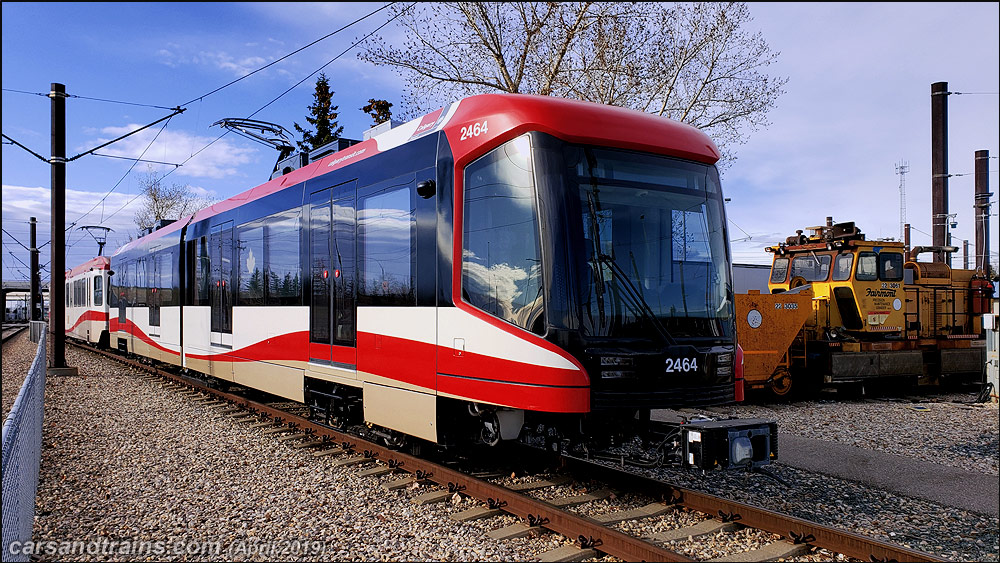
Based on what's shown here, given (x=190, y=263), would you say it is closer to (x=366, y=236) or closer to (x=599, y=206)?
(x=366, y=236)

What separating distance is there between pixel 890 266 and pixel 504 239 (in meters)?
12.4

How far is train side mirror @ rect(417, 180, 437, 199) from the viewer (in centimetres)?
623

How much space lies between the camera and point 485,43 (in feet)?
62.1

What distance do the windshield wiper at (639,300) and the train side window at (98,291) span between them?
69.4 ft

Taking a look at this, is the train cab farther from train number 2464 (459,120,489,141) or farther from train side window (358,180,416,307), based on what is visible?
train number 2464 (459,120,489,141)

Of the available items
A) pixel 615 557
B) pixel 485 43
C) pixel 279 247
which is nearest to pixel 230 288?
pixel 279 247

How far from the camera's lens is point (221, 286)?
11125 mm

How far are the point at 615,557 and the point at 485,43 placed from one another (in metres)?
16.4

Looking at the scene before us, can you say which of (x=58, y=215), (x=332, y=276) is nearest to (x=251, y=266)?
(x=332, y=276)

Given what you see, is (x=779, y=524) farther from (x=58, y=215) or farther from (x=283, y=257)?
(x=58, y=215)

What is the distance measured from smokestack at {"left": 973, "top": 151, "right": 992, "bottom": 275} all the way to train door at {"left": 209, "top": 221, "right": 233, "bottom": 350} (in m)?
21.1

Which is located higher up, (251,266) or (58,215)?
(58,215)

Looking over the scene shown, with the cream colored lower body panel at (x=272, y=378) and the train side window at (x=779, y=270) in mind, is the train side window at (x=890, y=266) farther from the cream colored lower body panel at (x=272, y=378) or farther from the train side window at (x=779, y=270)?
the cream colored lower body panel at (x=272, y=378)
